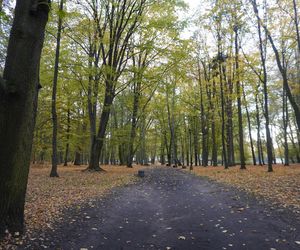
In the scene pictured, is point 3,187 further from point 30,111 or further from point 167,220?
point 167,220

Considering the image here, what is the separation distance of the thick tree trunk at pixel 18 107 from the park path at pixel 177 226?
2.97 ft

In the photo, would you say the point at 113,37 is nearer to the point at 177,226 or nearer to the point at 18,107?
the point at 18,107

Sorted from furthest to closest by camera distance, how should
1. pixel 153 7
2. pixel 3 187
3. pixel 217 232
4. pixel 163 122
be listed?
1. pixel 163 122
2. pixel 153 7
3. pixel 217 232
4. pixel 3 187

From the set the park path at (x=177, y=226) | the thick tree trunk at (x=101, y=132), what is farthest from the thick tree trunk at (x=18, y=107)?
the thick tree trunk at (x=101, y=132)

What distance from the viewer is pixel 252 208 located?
7.06 metres

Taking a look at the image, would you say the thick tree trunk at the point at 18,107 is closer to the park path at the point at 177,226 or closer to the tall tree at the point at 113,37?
the park path at the point at 177,226

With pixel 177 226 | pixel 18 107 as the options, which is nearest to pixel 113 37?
pixel 18 107

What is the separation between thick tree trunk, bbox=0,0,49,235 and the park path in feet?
2.97

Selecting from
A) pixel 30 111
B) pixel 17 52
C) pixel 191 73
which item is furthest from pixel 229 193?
pixel 191 73

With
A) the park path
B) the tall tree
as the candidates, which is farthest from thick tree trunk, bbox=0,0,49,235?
the tall tree

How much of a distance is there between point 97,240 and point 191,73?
2754 cm

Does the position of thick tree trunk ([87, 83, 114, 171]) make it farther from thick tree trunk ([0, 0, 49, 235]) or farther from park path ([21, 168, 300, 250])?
thick tree trunk ([0, 0, 49, 235])

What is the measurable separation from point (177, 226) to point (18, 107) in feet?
14.4

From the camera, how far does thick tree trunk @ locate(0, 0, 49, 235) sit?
178 inches
